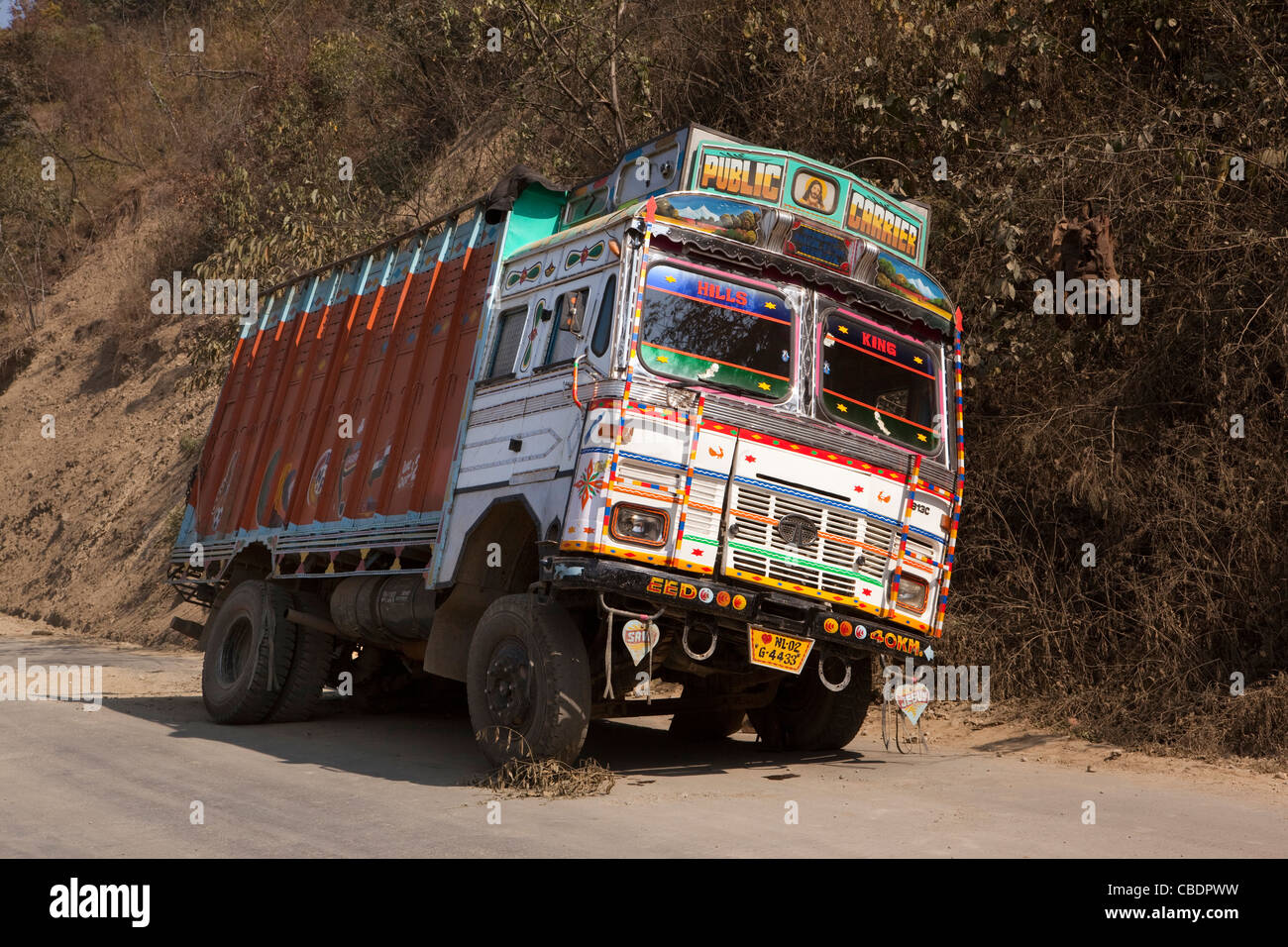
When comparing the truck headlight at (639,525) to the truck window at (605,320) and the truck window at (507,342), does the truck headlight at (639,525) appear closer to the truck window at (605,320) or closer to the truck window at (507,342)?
the truck window at (605,320)

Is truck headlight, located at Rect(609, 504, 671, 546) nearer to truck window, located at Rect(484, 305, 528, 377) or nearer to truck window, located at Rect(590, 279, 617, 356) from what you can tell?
truck window, located at Rect(590, 279, 617, 356)

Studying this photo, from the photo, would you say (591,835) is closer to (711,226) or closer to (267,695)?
(711,226)

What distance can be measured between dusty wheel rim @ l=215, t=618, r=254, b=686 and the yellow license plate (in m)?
5.70

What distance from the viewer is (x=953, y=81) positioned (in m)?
11.8

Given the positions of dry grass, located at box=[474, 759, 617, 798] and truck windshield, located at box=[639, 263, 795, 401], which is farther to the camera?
truck windshield, located at box=[639, 263, 795, 401]

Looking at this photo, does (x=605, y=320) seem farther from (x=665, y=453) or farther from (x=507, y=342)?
(x=507, y=342)

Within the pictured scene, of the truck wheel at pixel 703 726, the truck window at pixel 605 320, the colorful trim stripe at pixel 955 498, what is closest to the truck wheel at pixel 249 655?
the truck wheel at pixel 703 726

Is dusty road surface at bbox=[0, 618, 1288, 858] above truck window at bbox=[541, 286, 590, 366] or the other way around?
the other way around

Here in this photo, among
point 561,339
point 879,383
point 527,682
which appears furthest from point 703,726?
point 561,339

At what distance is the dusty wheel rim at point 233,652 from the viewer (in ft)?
36.4

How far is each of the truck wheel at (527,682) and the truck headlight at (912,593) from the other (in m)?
2.03

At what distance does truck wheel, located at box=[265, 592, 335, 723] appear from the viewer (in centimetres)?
1077

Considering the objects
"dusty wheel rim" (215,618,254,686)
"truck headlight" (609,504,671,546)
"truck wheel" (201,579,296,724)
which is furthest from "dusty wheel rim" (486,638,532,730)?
"dusty wheel rim" (215,618,254,686)
